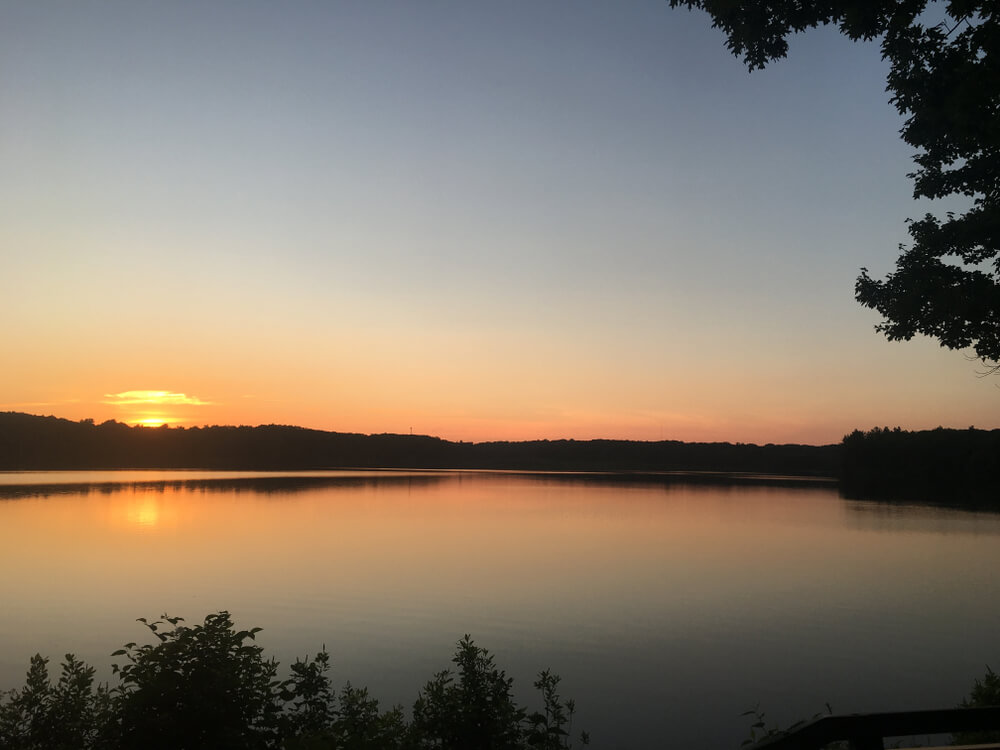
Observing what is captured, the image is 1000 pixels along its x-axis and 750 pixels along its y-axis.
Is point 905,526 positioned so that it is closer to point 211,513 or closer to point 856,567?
point 856,567

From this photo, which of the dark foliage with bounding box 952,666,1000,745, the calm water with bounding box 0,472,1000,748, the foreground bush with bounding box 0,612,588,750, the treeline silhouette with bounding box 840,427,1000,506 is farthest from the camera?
the treeline silhouette with bounding box 840,427,1000,506

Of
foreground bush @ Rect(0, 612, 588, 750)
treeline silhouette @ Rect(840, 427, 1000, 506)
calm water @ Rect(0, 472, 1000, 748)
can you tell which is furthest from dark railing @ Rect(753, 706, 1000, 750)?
treeline silhouette @ Rect(840, 427, 1000, 506)

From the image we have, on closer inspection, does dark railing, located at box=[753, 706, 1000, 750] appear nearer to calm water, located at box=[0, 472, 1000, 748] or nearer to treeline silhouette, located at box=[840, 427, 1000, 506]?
calm water, located at box=[0, 472, 1000, 748]

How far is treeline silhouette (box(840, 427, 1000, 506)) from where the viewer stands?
284 feet

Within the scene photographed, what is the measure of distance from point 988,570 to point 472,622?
22171mm

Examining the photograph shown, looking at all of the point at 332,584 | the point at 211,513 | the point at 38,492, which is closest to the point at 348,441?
the point at 38,492

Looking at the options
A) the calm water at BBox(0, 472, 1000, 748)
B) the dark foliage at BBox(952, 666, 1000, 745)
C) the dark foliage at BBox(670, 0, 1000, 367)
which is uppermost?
the dark foliage at BBox(670, 0, 1000, 367)

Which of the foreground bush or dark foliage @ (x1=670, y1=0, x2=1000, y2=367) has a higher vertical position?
Result: dark foliage @ (x1=670, y1=0, x2=1000, y2=367)

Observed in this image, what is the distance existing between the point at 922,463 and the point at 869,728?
118052mm

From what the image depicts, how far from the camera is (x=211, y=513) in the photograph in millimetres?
46438

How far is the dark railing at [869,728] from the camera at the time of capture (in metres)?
3.55

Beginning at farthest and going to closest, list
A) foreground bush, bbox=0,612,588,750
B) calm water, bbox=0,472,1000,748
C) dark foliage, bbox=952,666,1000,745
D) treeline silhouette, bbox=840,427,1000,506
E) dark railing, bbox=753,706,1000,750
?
treeline silhouette, bbox=840,427,1000,506 < calm water, bbox=0,472,1000,748 < dark foliage, bbox=952,666,1000,745 < foreground bush, bbox=0,612,588,750 < dark railing, bbox=753,706,1000,750

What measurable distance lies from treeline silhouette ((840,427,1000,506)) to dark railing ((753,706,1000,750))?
81.2m

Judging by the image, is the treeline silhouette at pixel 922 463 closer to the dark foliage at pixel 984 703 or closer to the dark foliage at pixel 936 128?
the dark foliage at pixel 936 128
